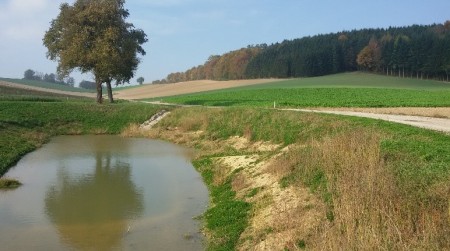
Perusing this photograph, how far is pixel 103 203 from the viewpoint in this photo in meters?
17.9

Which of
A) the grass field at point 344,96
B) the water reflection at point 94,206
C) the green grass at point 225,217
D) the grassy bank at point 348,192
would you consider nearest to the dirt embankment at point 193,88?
the grass field at point 344,96

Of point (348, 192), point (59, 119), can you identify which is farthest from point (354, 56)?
point (348, 192)

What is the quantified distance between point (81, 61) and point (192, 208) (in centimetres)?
3726

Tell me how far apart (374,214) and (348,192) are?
1.50 meters

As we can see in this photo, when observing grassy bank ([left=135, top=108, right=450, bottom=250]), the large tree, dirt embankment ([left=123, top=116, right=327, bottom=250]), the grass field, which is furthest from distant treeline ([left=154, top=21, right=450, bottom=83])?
grassy bank ([left=135, top=108, right=450, bottom=250])

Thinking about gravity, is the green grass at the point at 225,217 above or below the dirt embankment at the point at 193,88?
below

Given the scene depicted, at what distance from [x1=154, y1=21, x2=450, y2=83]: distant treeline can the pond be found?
9010 centimetres

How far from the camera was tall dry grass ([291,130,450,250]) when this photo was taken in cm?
809

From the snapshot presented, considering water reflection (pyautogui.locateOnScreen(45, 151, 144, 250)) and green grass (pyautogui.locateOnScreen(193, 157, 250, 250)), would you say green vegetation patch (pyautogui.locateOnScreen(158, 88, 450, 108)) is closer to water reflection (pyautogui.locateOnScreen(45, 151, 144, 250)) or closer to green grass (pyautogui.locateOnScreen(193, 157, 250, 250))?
water reflection (pyautogui.locateOnScreen(45, 151, 144, 250))

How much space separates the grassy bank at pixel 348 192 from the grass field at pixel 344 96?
26.0m

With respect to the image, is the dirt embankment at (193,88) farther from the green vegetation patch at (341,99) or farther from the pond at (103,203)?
the pond at (103,203)

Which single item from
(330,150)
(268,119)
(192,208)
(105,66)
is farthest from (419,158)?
(105,66)

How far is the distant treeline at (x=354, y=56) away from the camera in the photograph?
4033 inches

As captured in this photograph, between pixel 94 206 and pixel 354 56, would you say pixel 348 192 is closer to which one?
pixel 94 206
